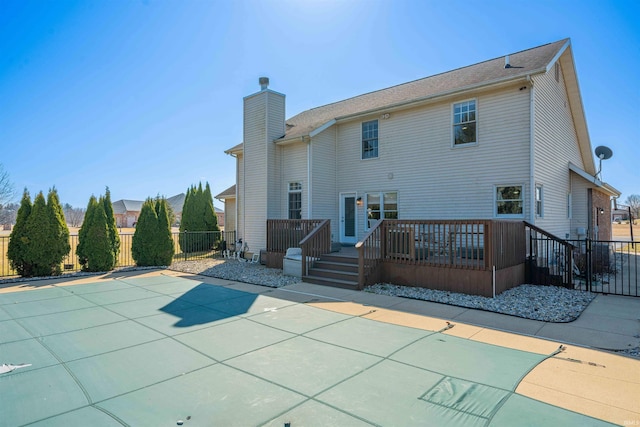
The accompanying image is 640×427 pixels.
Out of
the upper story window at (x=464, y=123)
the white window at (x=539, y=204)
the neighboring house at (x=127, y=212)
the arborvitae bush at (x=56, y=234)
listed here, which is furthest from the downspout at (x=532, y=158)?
the neighboring house at (x=127, y=212)

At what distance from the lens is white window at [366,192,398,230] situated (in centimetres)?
1236

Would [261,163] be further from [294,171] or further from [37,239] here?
[37,239]

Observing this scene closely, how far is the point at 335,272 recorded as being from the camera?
9148 mm

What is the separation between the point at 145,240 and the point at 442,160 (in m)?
11.0

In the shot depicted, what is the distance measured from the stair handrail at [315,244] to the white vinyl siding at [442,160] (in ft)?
10.4

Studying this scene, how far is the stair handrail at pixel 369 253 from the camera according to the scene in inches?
330

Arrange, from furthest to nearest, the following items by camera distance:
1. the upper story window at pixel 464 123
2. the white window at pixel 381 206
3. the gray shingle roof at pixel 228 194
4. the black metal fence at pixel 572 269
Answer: the gray shingle roof at pixel 228 194 < the white window at pixel 381 206 < the upper story window at pixel 464 123 < the black metal fence at pixel 572 269

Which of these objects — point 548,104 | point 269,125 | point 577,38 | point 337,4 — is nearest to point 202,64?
point 269,125

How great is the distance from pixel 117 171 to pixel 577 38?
53.0 metres

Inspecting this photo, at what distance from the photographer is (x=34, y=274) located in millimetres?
10141

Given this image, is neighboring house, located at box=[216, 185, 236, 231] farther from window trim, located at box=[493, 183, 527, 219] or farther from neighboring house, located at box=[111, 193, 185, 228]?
neighboring house, located at box=[111, 193, 185, 228]

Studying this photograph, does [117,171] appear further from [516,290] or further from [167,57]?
[516,290]

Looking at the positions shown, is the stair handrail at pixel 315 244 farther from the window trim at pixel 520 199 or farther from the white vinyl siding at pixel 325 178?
the window trim at pixel 520 199

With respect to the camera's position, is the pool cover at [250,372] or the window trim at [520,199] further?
the window trim at [520,199]
